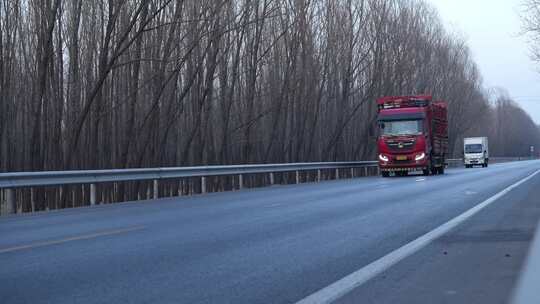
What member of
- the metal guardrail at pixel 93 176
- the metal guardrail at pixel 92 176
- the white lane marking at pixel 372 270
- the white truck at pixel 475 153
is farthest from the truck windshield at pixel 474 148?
the white lane marking at pixel 372 270

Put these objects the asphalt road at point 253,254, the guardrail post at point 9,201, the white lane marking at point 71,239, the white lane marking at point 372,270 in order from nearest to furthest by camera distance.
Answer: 1. the white lane marking at point 372,270
2. the asphalt road at point 253,254
3. the white lane marking at point 71,239
4. the guardrail post at point 9,201

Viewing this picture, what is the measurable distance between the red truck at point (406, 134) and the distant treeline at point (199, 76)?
43.6 inches

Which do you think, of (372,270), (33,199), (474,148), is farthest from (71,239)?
(474,148)

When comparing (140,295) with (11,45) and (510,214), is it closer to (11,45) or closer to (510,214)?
(510,214)

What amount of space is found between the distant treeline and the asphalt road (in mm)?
9504

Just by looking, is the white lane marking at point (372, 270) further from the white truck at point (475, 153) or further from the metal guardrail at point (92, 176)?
the white truck at point (475, 153)

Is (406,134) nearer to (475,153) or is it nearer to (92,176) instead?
(92,176)

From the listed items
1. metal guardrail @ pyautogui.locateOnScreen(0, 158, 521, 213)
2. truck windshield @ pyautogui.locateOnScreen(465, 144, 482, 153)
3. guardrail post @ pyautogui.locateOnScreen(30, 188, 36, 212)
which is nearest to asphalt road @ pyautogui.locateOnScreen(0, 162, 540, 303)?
metal guardrail @ pyautogui.locateOnScreen(0, 158, 521, 213)

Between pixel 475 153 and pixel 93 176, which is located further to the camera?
pixel 475 153

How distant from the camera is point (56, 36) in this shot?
95.6ft

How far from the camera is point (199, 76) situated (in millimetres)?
34625

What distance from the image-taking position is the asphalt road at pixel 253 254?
653cm

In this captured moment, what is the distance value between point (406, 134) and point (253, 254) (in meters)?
Result: 28.5

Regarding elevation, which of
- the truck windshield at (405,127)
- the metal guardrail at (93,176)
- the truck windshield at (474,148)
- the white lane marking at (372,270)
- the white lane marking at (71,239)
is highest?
the truck windshield at (405,127)
